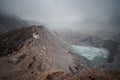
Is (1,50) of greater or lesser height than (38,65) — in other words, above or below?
above

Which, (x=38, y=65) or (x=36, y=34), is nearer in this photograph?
(x=38, y=65)

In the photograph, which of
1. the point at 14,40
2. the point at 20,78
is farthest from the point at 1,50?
the point at 20,78

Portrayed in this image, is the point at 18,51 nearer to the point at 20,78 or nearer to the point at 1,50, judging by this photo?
the point at 1,50

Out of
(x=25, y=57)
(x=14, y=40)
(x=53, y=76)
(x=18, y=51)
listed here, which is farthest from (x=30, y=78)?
(x=14, y=40)

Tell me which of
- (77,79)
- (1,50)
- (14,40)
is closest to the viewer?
(77,79)

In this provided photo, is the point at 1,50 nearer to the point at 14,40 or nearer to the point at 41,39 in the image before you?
the point at 14,40

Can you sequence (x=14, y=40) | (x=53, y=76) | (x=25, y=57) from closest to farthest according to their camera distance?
(x=53, y=76) < (x=25, y=57) < (x=14, y=40)

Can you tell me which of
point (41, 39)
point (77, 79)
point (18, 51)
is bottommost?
point (77, 79)
